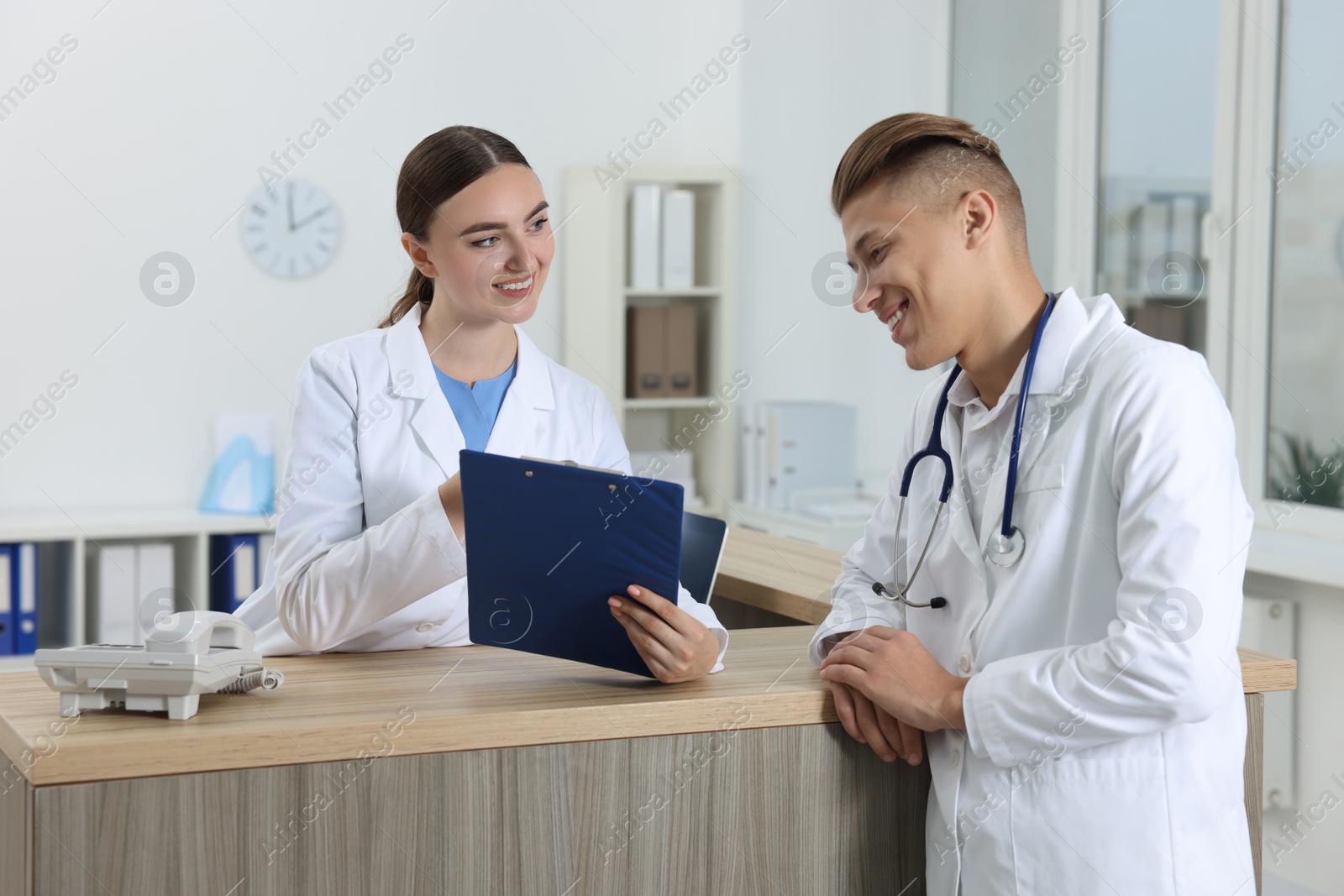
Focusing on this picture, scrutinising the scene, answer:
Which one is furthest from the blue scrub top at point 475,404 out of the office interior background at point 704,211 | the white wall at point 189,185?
the white wall at point 189,185

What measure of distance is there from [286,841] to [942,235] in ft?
3.14

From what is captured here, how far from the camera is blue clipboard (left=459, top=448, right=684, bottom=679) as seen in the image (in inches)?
49.9

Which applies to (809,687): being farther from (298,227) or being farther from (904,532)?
(298,227)

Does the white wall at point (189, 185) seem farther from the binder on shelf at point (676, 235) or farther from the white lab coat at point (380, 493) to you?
the white lab coat at point (380, 493)

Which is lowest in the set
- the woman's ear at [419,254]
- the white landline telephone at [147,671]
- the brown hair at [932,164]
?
the white landline telephone at [147,671]

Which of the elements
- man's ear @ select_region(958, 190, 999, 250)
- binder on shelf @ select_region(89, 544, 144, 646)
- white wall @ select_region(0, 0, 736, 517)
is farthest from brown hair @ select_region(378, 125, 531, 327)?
white wall @ select_region(0, 0, 736, 517)

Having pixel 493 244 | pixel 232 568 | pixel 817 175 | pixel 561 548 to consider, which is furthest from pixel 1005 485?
pixel 817 175

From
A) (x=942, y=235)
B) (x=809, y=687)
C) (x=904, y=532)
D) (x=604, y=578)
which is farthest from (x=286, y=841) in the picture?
(x=942, y=235)

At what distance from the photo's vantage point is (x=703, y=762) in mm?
1372

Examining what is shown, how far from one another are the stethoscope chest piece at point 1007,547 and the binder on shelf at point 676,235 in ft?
10.5

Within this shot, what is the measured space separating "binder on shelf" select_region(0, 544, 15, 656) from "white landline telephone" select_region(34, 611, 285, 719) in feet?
8.54

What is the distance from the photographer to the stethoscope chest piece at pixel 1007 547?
53.3 inches

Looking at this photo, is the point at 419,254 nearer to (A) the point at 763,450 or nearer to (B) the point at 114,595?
(B) the point at 114,595

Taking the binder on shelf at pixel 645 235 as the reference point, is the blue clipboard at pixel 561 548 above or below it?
below
